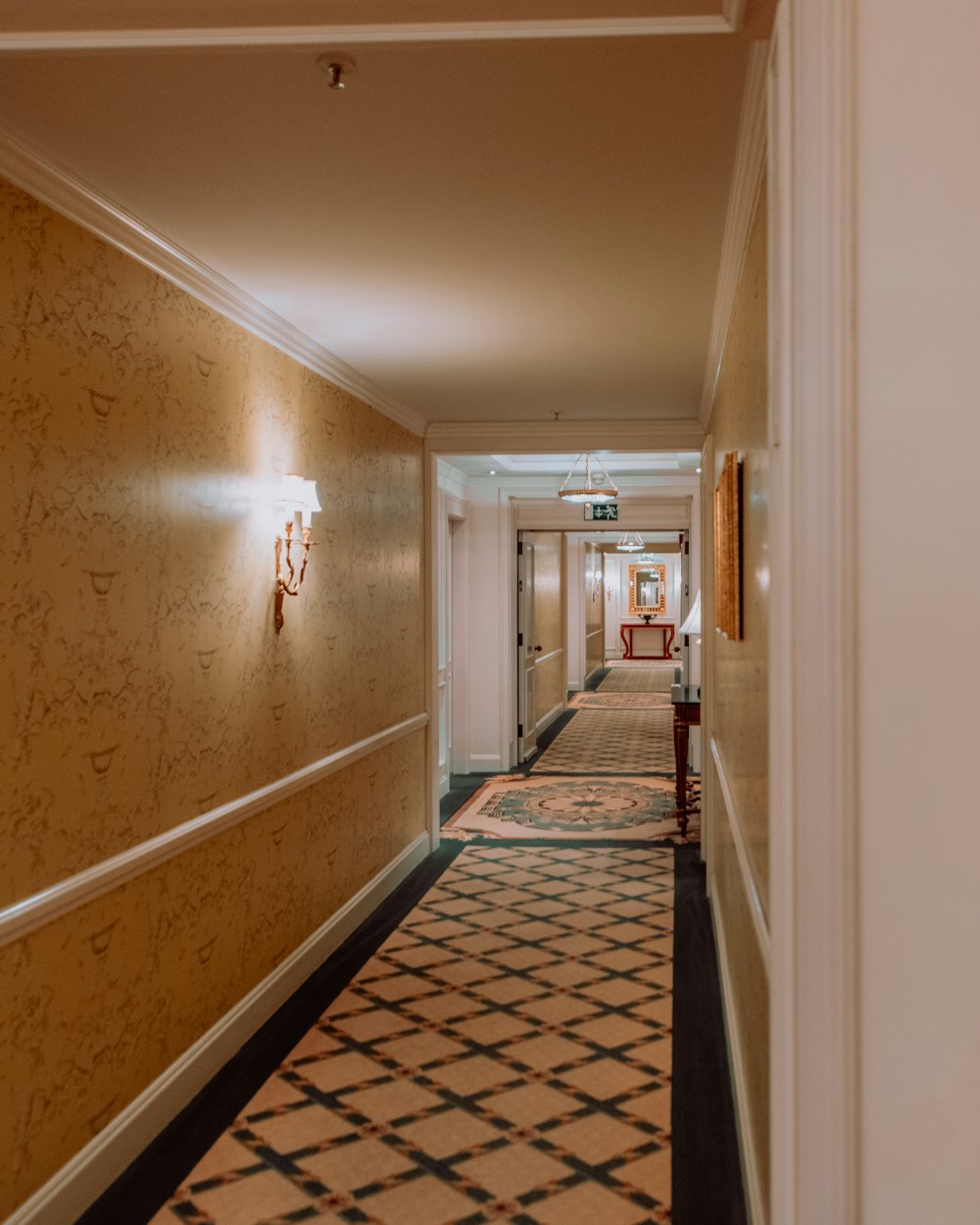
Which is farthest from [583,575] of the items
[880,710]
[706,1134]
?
[880,710]

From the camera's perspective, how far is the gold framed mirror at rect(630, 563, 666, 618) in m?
25.6

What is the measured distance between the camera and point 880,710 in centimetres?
117

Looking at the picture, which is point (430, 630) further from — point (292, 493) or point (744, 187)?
point (744, 187)

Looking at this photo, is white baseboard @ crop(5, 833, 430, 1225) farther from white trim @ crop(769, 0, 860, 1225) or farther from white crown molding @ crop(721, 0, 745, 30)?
white crown molding @ crop(721, 0, 745, 30)

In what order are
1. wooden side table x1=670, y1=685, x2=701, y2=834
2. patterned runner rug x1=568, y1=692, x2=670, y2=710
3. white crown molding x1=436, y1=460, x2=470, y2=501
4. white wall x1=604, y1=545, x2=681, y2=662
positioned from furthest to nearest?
white wall x1=604, y1=545, x2=681, y2=662 < patterned runner rug x1=568, y1=692, x2=670, y2=710 < white crown molding x1=436, y1=460, x2=470, y2=501 < wooden side table x1=670, y1=685, x2=701, y2=834

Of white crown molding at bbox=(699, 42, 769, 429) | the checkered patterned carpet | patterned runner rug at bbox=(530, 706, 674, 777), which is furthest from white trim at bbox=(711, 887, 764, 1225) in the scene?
patterned runner rug at bbox=(530, 706, 674, 777)

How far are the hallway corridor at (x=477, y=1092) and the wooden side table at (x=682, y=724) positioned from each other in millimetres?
1760

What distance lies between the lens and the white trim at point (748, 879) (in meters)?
2.31

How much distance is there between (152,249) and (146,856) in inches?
66.5

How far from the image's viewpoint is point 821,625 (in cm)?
116

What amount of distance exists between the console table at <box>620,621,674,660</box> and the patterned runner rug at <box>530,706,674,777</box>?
10017mm

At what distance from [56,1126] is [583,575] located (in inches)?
544

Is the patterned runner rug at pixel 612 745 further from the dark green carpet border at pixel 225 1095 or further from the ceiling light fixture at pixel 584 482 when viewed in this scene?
the dark green carpet border at pixel 225 1095

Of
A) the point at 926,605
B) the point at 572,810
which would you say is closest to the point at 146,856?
the point at 926,605
